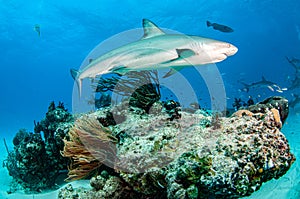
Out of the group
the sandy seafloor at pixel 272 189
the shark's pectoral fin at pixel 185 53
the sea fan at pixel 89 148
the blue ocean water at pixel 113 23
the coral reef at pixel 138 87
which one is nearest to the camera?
the shark's pectoral fin at pixel 185 53

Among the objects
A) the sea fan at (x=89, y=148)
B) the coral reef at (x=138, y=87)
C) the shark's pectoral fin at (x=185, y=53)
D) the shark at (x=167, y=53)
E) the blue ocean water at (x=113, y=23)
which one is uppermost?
the blue ocean water at (x=113, y=23)

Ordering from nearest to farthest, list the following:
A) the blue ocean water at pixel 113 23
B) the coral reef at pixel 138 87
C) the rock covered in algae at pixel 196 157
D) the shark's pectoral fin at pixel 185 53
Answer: the rock covered in algae at pixel 196 157
the shark's pectoral fin at pixel 185 53
the coral reef at pixel 138 87
the blue ocean water at pixel 113 23

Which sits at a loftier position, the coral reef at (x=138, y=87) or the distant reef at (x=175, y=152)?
the coral reef at (x=138, y=87)

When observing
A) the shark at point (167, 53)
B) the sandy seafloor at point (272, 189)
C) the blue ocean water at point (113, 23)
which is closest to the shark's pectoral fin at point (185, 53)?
the shark at point (167, 53)

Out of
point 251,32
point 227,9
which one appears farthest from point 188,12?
point 251,32

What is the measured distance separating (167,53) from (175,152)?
1.53m

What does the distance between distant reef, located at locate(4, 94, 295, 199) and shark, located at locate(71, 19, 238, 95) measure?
44.3 inches

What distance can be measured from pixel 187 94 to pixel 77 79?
4.54 m

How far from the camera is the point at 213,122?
4148mm

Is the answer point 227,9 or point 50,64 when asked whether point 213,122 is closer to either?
point 227,9

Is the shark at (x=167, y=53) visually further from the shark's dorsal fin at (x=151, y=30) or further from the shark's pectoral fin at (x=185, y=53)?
the shark's dorsal fin at (x=151, y=30)

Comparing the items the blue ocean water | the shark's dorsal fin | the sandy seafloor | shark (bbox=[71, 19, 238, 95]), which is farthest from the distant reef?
the blue ocean water

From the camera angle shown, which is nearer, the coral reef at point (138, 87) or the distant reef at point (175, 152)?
the distant reef at point (175, 152)

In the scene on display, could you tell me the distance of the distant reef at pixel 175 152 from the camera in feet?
9.75
